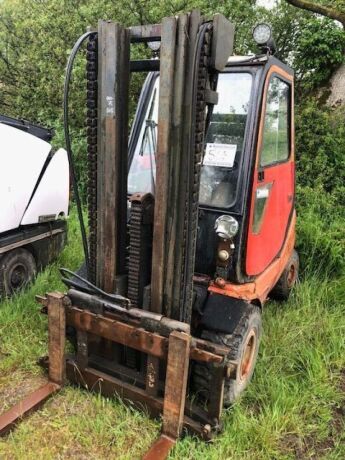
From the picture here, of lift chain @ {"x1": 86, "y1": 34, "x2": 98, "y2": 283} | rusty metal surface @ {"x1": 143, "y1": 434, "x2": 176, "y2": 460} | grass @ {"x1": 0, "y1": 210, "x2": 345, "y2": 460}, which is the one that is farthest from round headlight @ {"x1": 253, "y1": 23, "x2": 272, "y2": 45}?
rusty metal surface @ {"x1": 143, "y1": 434, "x2": 176, "y2": 460}

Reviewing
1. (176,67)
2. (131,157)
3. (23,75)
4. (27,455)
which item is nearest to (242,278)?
(131,157)

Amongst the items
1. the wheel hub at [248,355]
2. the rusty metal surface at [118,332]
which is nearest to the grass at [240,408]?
the wheel hub at [248,355]

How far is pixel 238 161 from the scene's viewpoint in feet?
8.45

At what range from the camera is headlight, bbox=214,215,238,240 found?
8.16ft

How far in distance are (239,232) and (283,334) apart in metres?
1.08

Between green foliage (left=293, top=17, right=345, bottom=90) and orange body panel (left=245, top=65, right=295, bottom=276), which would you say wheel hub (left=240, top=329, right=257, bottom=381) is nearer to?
orange body panel (left=245, top=65, right=295, bottom=276)

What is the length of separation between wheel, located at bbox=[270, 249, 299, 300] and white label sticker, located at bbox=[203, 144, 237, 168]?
145 cm

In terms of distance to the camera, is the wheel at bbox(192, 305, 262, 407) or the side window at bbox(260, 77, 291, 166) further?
the side window at bbox(260, 77, 291, 166)

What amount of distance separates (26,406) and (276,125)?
2.39 metres

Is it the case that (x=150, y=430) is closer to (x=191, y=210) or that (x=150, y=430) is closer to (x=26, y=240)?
(x=191, y=210)

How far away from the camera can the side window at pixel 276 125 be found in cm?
273

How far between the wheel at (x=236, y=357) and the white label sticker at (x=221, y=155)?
90cm

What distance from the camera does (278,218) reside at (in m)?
3.17

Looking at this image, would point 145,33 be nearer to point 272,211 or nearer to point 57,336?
point 272,211
